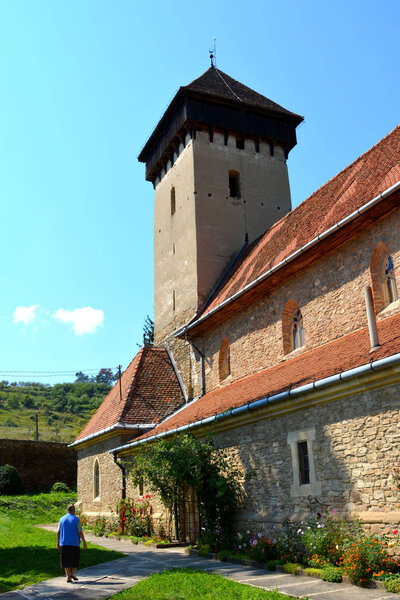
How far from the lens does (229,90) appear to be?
25.0 meters

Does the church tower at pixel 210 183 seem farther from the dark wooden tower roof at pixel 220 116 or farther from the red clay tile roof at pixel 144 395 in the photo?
the red clay tile roof at pixel 144 395

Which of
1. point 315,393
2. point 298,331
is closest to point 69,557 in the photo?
point 315,393

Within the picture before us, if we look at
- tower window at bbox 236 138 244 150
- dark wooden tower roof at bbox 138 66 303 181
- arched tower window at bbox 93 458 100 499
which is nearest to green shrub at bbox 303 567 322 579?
arched tower window at bbox 93 458 100 499

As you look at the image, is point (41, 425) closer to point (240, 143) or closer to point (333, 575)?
point (240, 143)

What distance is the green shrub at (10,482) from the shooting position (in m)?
27.3

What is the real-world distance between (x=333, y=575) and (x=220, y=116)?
784 inches

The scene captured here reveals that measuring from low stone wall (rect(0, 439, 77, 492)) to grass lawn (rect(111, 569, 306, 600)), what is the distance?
23832 millimetres

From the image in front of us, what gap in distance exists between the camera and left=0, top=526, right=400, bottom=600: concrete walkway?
7.43 meters

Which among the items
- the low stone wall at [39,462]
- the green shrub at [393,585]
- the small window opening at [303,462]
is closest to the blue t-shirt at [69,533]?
the small window opening at [303,462]

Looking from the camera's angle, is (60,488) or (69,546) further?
(60,488)

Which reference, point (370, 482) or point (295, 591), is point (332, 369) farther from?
point (295, 591)

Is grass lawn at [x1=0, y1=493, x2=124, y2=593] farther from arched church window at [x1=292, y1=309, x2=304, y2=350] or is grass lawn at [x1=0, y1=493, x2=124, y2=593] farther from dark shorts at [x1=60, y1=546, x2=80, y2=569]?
arched church window at [x1=292, y1=309, x2=304, y2=350]

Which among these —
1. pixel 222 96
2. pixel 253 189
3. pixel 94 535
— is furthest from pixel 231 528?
pixel 222 96

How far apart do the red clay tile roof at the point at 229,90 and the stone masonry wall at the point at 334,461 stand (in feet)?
54.8
